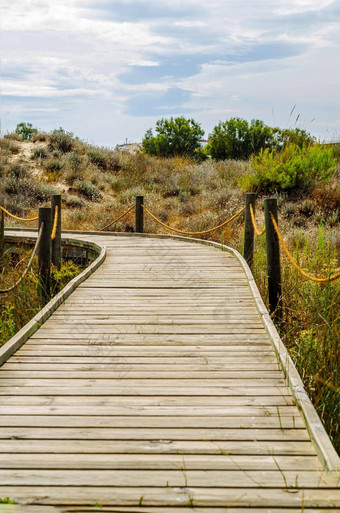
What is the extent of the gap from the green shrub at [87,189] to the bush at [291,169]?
22.9 feet

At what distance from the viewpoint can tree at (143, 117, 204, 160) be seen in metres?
31.7

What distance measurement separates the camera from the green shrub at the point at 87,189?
19.2 meters

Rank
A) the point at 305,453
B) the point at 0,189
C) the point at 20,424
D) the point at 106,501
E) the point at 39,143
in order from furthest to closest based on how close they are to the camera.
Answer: the point at 39,143 → the point at 0,189 → the point at 20,424 → the point at 305,453 → the point at 106,501

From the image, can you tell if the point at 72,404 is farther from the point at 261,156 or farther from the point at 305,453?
the point at 261,156

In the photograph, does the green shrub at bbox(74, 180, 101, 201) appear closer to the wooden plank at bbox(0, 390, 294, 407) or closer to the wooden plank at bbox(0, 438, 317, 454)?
the wooden plank at bbox(0, 390, 294, 407)

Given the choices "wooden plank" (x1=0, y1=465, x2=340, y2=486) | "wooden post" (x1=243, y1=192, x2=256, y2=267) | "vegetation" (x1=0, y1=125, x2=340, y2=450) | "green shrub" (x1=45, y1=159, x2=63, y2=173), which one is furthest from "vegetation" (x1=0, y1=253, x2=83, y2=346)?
"green shrub" (x1=45, y1=159, x2=63, y2=173)

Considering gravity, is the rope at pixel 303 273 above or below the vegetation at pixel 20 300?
above

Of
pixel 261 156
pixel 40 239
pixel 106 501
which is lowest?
pixel 106 501

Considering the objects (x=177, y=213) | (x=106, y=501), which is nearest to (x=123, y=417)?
(x=106, y=501)

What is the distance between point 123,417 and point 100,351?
3.78 feet

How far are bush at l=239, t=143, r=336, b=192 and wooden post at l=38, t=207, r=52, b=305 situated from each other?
25.1 feet

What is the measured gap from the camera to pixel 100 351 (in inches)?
168

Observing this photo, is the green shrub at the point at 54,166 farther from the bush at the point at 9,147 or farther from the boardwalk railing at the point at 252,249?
the boardwalk railing at the point at 252,249

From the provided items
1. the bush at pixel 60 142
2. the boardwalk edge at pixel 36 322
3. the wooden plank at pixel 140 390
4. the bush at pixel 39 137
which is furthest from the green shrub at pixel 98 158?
the wooden plank at pixel 140 390
